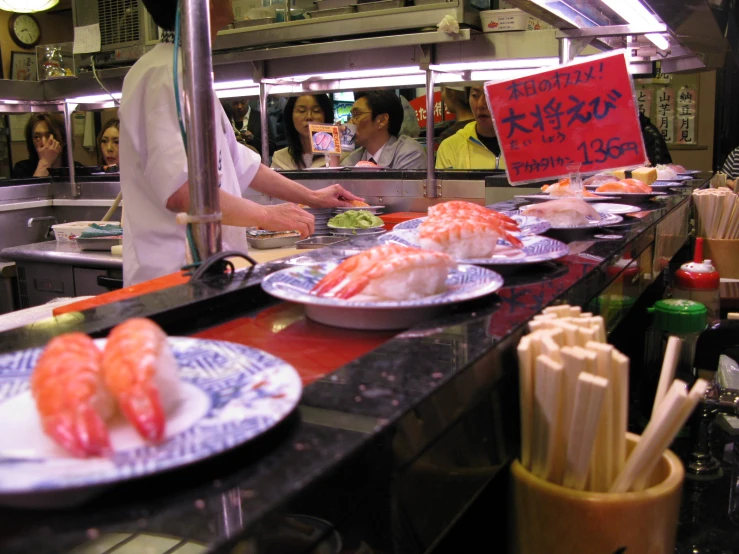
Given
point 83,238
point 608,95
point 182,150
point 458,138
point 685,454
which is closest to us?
point 685,454

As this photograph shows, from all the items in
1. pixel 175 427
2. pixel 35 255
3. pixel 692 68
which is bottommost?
pixel 35 255

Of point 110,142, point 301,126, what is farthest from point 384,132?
point 110,142

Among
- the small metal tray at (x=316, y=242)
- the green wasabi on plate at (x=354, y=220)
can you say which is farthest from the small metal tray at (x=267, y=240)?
the green wasabi on plate at (x=354, y=220)

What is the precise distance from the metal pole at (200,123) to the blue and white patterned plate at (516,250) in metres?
0.37

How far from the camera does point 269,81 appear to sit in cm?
557

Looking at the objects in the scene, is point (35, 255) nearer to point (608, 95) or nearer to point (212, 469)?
point (608, 95)

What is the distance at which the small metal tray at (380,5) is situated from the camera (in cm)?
491

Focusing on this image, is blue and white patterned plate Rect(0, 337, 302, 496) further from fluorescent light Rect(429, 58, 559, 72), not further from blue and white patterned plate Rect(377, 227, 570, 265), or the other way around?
fluorescent light Rect(429, 58, 559, 72)

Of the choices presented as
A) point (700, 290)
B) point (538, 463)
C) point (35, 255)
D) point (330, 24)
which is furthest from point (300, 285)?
point (330, 24)

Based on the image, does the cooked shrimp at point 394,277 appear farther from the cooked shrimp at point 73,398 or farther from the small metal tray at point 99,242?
the small metal tray at point 99,242

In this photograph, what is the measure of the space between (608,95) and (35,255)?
313 cm

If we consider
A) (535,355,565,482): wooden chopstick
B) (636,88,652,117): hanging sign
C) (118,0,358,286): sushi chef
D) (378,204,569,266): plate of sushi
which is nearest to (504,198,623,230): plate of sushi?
(378,204,569,266): plate of sushi

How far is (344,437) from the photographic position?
642 mm

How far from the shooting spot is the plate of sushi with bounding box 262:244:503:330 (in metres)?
1.04
